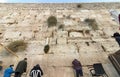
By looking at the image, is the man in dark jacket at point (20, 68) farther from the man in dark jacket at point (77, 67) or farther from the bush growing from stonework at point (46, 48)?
the man in dark jacket at point (77, 67)

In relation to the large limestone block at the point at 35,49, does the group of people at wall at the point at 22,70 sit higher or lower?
lower

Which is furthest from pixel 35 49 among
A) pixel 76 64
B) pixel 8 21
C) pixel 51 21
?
pixel 8 21

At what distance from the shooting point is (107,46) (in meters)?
8.66

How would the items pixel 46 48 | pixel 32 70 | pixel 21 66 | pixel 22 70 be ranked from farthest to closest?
pixel 46 48 → pixel 21 66 → pixel 22 70 → pixel 32 70

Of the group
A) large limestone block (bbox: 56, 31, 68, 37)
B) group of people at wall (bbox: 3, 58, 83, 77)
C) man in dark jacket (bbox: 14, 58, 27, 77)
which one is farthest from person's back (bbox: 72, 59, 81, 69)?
large limestone block (bbox: 56, 31, 68, 37)

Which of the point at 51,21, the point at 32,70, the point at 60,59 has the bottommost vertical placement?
the point at 32,70

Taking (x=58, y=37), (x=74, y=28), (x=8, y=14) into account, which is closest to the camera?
(x=58, y=37)

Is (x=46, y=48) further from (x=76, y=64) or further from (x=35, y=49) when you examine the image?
(x=76, y=64)

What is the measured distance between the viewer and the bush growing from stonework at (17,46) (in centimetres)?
830

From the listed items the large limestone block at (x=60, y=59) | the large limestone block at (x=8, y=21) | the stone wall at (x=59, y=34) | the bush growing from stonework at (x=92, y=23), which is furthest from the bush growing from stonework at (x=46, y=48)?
the large limestone block at (x=8, y=21)

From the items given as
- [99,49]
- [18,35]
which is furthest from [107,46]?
[18,35]

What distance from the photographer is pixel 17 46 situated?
847cm

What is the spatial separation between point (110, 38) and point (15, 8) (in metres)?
5.85

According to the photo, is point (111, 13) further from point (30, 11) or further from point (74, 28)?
point (30, 11)
